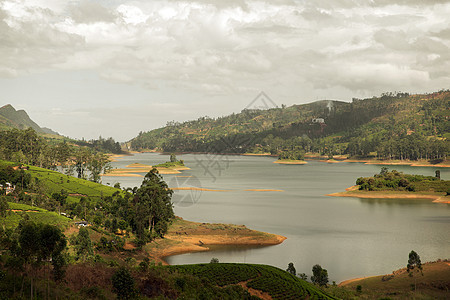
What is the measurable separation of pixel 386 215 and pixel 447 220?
10.4 metres

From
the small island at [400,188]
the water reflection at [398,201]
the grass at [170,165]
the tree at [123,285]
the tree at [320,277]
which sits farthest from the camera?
the grass at [170,165]

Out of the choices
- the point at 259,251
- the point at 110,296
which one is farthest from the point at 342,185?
the point at 110,296

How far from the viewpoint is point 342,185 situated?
119062 mm

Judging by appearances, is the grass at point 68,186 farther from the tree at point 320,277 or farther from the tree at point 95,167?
the tree at point 320,277

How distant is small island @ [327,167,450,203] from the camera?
98812 millimetres

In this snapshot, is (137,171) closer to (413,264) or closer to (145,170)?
(145,170)

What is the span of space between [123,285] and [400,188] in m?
90.6

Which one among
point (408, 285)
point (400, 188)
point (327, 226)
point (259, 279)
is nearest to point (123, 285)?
point (259, 279)

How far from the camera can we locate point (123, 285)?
98.8ft

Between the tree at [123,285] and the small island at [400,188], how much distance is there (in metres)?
78.6

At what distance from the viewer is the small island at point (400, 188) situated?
324 ft

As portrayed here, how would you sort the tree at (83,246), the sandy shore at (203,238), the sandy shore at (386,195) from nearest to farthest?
the tree at (83,246)
the sandy shore at (203,238)
the sandy shore at (386,195)

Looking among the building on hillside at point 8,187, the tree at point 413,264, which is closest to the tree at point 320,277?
the tree at point 413,264

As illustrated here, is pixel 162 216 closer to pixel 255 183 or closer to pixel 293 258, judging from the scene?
pixel 293 258
